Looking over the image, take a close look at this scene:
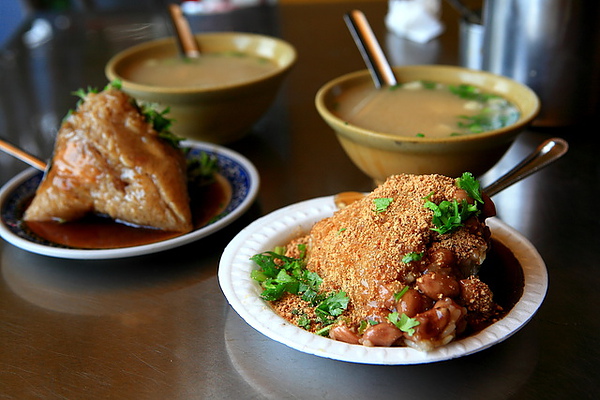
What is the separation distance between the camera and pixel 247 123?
1737mm

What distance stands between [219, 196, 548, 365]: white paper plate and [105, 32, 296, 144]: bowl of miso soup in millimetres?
495

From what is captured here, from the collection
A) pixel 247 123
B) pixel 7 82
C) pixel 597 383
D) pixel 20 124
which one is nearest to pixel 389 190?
pixel 597 383

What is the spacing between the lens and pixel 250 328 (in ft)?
3.51

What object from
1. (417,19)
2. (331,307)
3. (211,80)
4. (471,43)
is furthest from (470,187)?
(417,19)

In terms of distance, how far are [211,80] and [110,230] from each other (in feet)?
1.92

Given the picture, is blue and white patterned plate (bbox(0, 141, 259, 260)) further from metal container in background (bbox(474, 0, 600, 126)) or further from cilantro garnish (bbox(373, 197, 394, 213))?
metal container in background (bbox(474, 0, 600, 126))

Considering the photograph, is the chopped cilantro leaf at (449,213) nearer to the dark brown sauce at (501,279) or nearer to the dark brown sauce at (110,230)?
the dark brown sauce at (501,279)

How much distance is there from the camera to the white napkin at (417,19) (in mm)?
2406

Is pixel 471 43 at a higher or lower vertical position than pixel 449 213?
lower

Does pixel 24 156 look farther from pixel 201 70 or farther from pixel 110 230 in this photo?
pixel 201 70

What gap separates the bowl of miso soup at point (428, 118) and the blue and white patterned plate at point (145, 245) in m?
0.23

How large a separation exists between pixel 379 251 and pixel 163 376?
1.19 feet

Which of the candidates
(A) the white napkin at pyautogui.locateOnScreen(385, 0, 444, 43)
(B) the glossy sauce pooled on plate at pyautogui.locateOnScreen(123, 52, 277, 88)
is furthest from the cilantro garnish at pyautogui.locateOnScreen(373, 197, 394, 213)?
(A) the white napkin at pyautogui.locateOnScreen(385, 0, 444, 43)

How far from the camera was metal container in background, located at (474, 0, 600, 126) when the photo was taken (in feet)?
5.20
